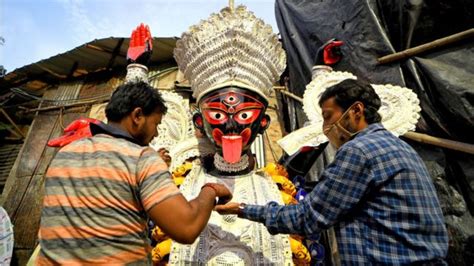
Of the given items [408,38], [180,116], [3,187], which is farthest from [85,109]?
[408,38]

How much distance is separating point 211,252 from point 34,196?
218 inches

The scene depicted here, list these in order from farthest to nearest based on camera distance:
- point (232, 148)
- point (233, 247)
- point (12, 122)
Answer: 1. point (12, 122)
2. point (232, 148)
3. point (233, 247)

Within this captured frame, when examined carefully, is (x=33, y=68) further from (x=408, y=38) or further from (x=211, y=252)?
(x=408, y=38)

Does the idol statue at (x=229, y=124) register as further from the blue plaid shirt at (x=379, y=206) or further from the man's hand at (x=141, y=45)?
the blue plaid shirt at (x=379, y=206)

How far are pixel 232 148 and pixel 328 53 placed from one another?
1.28 metres

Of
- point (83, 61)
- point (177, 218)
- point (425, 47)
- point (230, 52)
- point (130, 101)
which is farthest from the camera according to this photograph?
point (83, 61)

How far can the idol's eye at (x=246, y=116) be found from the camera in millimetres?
2242

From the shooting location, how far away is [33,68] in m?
6.54

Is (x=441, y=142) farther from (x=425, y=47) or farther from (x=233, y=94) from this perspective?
(x=233, y=94)

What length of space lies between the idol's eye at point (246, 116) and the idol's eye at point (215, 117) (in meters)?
0.09

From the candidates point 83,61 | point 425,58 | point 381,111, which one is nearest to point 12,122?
point 83,61

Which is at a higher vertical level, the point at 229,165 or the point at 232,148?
the point at 232,148

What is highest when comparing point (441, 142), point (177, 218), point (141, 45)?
point (141, 45)

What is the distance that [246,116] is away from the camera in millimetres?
2260
